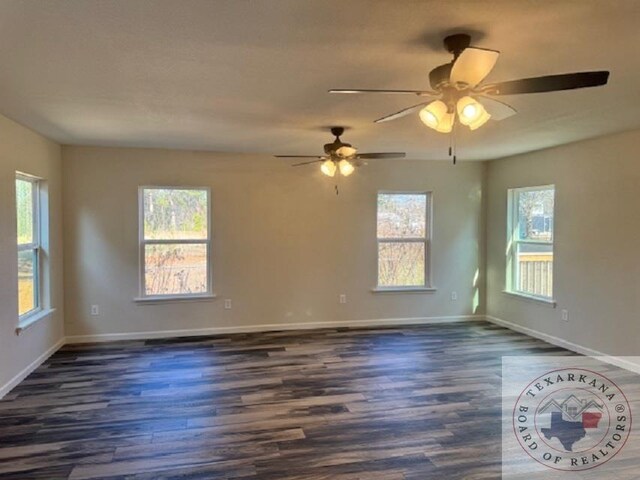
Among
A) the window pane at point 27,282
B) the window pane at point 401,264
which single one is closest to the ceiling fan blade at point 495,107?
the window pane at point 401,264

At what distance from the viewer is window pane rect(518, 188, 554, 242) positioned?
555 centimetres

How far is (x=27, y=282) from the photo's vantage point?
4547 mm

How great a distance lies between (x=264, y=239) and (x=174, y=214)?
1.18m

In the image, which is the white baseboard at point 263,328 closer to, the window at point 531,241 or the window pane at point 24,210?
the window at point 531,241

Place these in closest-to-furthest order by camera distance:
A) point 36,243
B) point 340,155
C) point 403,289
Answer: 1. point 340,155
2. point 36,243
3. point 403,289

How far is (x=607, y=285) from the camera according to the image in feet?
15.4

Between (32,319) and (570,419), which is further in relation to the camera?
(32,319)

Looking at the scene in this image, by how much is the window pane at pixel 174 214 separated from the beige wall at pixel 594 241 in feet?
13.8

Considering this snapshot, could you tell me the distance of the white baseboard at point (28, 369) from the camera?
3754 millimetres

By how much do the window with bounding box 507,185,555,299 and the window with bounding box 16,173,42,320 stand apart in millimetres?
5795

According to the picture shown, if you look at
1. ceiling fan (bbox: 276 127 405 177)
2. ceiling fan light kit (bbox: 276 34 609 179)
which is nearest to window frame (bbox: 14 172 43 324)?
ceiling fan (bbox: 276 127 405 177)

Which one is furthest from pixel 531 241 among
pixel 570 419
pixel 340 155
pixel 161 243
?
pixel 161 243

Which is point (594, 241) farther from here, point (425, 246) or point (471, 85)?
point (471, 85)

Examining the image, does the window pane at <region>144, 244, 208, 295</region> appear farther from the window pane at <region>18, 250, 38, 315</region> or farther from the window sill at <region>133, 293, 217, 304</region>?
the window pane at <region>18, 250, 38, 315</region>
